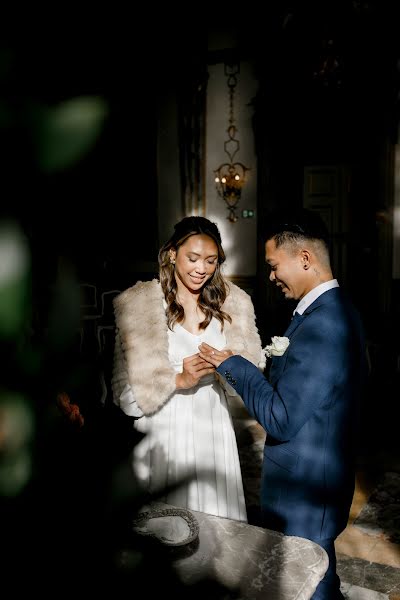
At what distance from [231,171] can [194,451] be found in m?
6.64

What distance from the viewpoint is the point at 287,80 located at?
747cm

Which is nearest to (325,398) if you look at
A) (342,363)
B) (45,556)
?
(342,363)

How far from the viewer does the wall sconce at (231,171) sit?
7.98m

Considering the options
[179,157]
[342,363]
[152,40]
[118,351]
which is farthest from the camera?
[179,157]

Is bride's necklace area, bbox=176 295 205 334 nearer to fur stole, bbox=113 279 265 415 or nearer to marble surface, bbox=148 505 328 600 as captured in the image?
fur stole, bbox=113 279 265 415

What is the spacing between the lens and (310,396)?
1.44 m

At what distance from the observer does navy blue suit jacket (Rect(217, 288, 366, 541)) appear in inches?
57.2

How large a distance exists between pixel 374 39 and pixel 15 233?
25.4 ft

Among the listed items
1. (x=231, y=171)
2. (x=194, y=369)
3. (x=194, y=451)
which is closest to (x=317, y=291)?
(x=194, y=369)

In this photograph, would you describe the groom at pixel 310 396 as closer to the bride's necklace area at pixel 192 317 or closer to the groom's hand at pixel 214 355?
the groom's hand at pixel 214 355

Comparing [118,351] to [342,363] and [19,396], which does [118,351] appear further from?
[19,396]

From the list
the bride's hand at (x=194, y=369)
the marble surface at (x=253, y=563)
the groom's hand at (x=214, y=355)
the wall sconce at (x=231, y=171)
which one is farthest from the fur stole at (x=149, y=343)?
the wall sconce at (x=231, y=171)

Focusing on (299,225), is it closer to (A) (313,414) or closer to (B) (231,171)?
(A) (313,414)

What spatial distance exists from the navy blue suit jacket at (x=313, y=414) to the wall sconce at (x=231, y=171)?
6.63 metres
